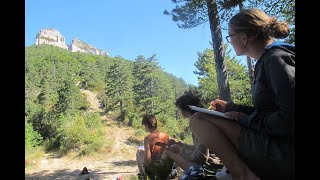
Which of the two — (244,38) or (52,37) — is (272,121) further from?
(52,37)

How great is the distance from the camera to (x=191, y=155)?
2408mm

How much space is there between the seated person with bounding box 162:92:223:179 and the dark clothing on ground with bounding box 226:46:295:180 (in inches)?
25.0

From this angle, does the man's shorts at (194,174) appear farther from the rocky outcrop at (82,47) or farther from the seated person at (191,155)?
the rocky outcrop at (82,47)

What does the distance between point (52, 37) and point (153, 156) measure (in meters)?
115

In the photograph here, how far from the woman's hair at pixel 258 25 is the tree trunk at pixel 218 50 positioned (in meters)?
5.24

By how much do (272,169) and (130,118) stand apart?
27.9 m

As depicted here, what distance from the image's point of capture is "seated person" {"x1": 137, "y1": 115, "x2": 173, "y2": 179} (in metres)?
2.69

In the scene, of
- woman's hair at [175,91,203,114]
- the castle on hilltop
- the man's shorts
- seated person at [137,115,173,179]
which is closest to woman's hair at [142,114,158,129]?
seated person at [137,115,173,179]

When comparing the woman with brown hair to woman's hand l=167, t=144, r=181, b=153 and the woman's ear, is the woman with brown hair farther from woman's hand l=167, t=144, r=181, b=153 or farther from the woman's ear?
woman's hand l=167, t=144, r=181, b=153

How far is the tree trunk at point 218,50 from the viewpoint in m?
6.55

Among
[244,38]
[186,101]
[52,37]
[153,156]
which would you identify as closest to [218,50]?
[153,156]
